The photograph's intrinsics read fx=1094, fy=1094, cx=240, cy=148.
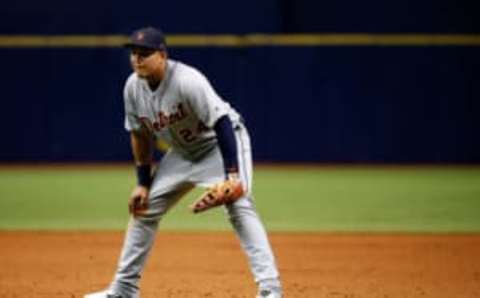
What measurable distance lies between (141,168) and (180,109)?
0.49 meters

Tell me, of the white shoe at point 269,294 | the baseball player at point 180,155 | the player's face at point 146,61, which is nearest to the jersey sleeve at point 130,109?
the baseball player at point 180,155

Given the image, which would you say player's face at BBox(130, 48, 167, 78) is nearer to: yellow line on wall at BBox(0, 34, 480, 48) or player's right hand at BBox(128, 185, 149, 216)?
player's right hand at BBox(128, 185, 149, 216)

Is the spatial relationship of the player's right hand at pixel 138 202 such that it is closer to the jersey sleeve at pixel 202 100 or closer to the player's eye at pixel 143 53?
the jersey sleeve at pixel 202 100

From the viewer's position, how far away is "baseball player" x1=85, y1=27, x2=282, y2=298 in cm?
530

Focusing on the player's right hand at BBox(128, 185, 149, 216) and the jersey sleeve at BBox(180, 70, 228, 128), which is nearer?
→ the jersey sleeve at BBox(180, 70, 228, 128)

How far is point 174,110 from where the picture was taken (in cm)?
539

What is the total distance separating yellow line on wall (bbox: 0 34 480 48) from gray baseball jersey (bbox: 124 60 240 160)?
33.4 ft

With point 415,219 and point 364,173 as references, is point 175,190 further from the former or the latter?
point 364,173

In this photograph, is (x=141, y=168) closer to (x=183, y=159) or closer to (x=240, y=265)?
(x=183, y=159)

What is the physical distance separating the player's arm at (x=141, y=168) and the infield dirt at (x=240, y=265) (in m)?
0.92

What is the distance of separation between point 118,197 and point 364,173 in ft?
13.4

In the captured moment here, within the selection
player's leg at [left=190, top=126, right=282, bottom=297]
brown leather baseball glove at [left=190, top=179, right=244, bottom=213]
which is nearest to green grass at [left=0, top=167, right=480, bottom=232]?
player's leg at [left=190, top=126, right=282, bottom=297]

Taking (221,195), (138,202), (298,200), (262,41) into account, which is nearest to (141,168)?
(138,202)
